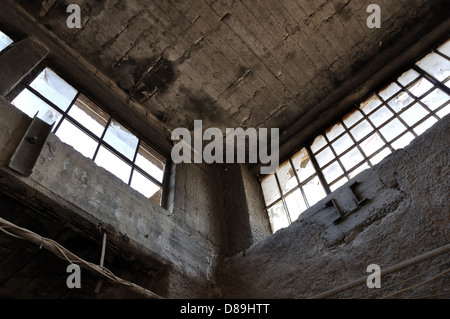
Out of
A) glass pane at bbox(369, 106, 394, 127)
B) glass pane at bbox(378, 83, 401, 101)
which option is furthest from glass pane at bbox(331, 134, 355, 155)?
glass pane at bbox(378, 83, 401, 101)

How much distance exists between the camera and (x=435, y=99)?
A: 3.97 metres

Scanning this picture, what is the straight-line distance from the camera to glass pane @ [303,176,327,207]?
4277 mm

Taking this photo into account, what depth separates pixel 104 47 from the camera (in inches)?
186

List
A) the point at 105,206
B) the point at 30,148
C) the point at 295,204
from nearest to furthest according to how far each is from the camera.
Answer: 1. the point at 30,148
2. the point at 105,206
3. the point at 295,204

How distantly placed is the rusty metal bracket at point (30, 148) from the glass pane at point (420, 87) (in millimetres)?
4142

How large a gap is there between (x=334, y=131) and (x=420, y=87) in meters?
1.19

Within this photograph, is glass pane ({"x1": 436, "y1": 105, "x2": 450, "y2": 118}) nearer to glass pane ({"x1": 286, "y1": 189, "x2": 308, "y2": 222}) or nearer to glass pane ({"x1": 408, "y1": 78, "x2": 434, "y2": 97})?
glass pane ({"x1": 408, "y1": 78, "x2": 434, "y2": 97})

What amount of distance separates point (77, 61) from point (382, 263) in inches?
172

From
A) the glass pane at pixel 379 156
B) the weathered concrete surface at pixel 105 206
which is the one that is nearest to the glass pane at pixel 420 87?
the glass pane at pixel 379 156

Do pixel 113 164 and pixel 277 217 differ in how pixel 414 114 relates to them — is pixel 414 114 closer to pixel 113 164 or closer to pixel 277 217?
pixel 277 217

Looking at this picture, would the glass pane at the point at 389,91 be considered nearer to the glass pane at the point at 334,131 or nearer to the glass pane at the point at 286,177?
the glass pane at the point at 334,131

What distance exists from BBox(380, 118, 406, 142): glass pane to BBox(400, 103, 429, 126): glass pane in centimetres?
8

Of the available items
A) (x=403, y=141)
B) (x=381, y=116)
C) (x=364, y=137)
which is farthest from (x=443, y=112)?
(x=364, y=137)
